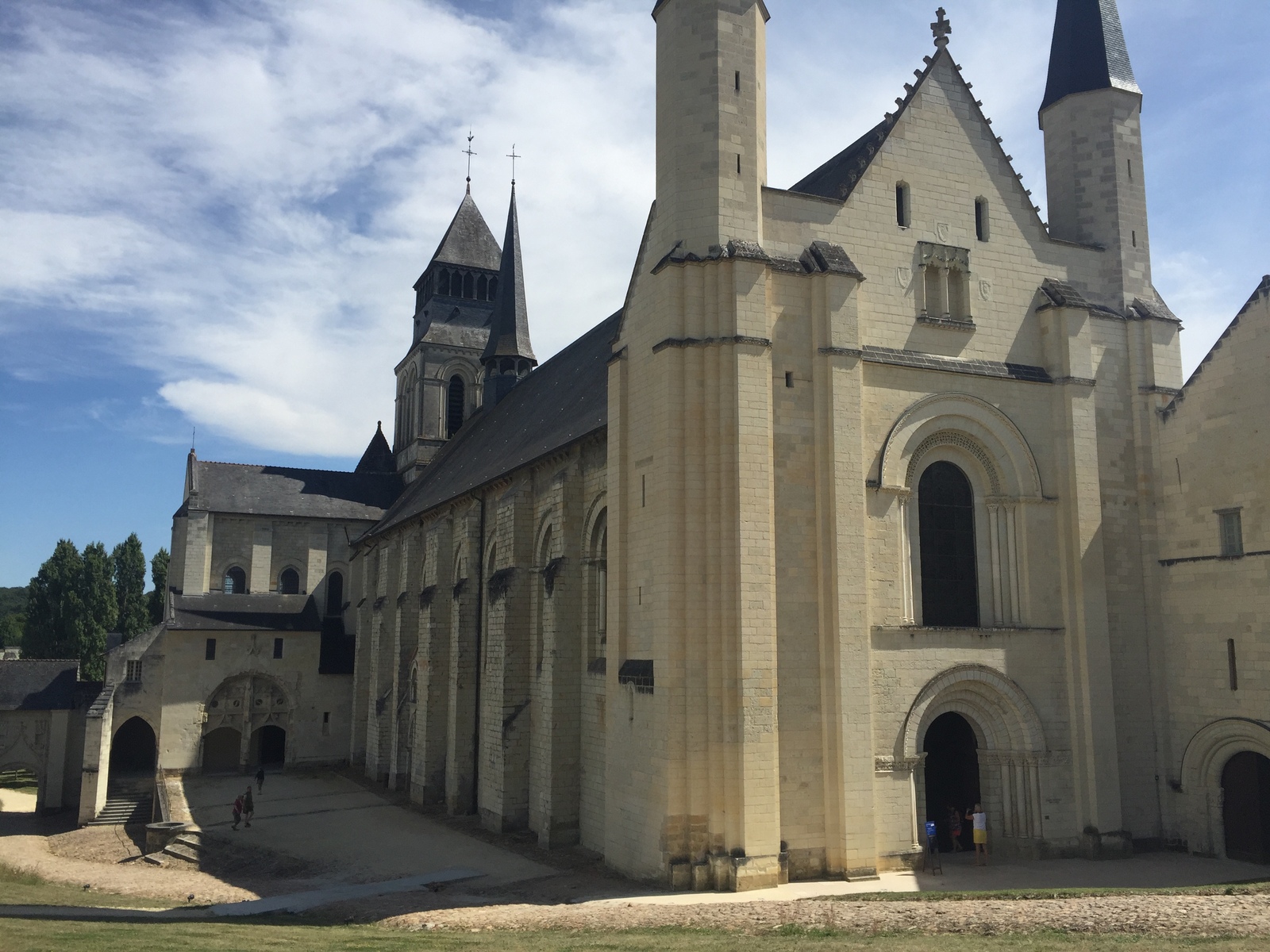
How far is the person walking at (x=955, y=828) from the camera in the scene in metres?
20.6

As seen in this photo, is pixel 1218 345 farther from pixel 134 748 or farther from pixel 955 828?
pixel 134 748

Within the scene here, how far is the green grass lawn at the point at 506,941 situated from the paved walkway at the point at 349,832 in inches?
211

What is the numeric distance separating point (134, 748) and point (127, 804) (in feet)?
28.6

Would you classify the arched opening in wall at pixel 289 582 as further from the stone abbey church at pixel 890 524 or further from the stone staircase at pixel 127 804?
the stone abbey church at pixel 890 524

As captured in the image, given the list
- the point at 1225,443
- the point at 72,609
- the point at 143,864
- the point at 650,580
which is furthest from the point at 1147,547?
the point at 72,609

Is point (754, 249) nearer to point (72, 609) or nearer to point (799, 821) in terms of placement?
point (799, 821)

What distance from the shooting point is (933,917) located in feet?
45.9

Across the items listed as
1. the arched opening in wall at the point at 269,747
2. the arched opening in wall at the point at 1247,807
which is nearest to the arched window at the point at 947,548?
the arched opening in wall at the point at 1247,807

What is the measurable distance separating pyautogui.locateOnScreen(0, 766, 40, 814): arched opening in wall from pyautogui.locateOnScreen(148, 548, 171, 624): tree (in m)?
21.8

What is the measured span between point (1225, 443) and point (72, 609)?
66043 mm

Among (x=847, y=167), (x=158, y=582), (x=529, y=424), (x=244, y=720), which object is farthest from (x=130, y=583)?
(x=847, y=167)

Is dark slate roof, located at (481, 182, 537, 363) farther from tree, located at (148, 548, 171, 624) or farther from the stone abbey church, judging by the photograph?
tree, located at (148, 548, 171, 624)

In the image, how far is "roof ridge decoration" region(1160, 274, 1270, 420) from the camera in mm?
20812

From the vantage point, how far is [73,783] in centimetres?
4031
